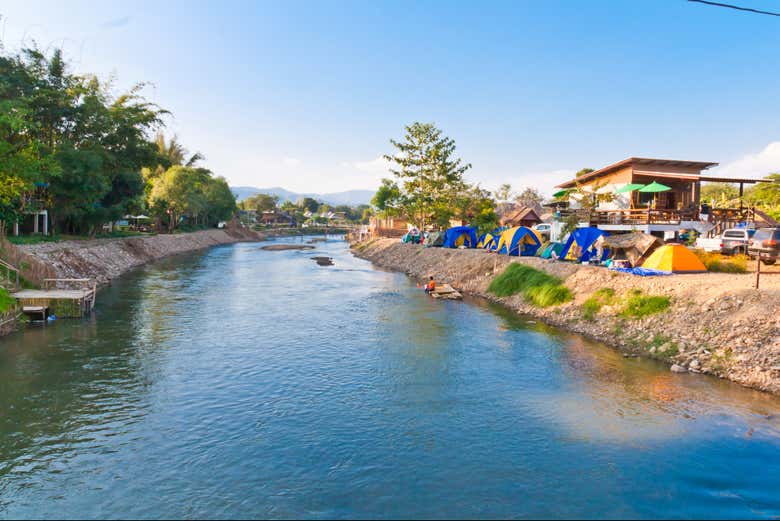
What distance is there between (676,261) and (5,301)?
3636cm

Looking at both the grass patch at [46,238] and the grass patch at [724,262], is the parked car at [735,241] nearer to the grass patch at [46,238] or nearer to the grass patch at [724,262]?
the grass patch at [724,262]

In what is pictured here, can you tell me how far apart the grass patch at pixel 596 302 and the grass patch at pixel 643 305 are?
4.05 ft

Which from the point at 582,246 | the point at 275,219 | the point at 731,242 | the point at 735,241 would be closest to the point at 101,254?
the point at 582,246

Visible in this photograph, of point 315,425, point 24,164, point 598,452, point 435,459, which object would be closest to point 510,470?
point 435,459

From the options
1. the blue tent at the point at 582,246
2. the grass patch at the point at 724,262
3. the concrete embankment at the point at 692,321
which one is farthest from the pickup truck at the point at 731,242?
the blue tent at the point at 582,246

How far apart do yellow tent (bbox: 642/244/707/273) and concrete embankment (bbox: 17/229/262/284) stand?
129ft

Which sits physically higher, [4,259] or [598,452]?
[4,259]

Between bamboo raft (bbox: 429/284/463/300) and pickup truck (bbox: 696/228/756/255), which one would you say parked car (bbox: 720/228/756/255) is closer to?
pickup truck (bbox: 696/228/756/255)

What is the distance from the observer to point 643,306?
23.2m

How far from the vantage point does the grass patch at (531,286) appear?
29.1 m

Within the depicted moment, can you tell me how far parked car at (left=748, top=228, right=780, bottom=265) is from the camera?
2637 centimetres

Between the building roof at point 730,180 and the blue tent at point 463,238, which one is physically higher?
the building roof at point 730,180

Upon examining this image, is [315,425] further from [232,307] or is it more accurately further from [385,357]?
[232,307]

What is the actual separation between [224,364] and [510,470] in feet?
41.9
